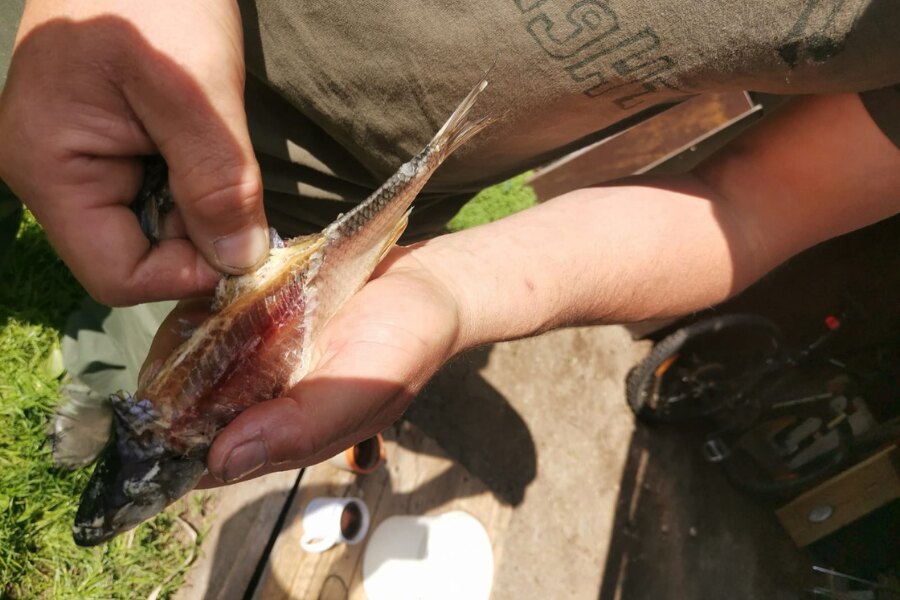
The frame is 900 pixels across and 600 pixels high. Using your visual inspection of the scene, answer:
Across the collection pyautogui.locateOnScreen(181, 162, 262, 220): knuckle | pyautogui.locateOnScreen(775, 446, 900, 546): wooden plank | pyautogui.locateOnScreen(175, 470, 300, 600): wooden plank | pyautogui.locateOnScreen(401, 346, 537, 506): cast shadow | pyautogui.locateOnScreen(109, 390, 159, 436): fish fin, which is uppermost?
pyautogui.locateOnScreen(181, 162, 262, 220): knuckle

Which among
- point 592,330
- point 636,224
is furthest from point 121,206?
point 592,330

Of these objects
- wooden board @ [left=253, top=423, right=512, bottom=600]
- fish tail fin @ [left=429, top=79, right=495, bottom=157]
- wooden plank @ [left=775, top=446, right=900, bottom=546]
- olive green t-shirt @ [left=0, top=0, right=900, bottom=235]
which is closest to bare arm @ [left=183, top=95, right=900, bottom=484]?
olive green t-shirt @ [left=0, top=0, right=900, bottom=235]

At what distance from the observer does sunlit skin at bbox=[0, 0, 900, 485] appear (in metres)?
1.28

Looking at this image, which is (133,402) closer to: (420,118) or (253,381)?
(253,381)

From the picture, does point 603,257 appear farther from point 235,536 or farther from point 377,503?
point 235,536

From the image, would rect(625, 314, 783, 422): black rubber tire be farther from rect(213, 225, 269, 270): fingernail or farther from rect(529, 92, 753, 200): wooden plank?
rect(213, 225, 269, 270): fingernail

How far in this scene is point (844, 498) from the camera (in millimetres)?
3637

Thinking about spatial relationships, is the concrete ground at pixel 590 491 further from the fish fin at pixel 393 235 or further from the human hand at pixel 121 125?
the human hand at pixel 121 125

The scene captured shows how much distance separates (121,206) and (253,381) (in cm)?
60

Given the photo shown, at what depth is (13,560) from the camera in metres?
2.66

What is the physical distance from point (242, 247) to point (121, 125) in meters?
0.40

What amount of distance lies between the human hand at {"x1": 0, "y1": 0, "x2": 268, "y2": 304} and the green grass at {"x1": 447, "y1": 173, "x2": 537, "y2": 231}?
324 cm

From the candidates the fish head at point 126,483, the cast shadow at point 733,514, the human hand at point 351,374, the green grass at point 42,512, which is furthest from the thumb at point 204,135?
the cast shadow at point 733,514

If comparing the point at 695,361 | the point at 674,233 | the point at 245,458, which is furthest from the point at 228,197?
the point at 695,361
